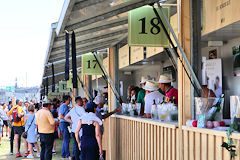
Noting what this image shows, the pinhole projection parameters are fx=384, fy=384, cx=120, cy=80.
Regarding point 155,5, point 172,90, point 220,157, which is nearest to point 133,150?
point 172,90

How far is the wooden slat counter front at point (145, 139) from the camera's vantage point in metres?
4.99

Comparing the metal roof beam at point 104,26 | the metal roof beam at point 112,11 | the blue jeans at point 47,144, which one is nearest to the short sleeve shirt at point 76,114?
the blue jeans at point 47,144

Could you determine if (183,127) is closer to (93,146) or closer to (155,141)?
(155,141)

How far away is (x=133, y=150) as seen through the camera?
6.81 metres

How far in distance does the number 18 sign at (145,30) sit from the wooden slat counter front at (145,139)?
1162 millimetres

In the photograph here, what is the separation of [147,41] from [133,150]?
7.24 ft

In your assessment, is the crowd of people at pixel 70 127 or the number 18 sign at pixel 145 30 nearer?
the number 18 sign at pixel 145 30

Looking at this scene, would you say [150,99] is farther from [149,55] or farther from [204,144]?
[204,144]

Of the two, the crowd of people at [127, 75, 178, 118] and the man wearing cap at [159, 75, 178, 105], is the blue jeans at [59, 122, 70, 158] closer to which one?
the crowd of people at [127, 75, 178, 118]

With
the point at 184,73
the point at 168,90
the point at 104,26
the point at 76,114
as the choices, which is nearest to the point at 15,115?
the point at 76,114

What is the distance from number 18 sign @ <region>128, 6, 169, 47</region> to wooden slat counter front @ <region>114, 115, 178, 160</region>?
3.81 ft

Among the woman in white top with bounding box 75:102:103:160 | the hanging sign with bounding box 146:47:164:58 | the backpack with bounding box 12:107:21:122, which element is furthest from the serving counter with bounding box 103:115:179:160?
the backpack with bounding box 12:107:21:122

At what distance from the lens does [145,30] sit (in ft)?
18.3

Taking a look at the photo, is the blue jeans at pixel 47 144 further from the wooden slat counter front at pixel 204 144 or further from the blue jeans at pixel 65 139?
the wooden slat counter front at pixel 204 144
